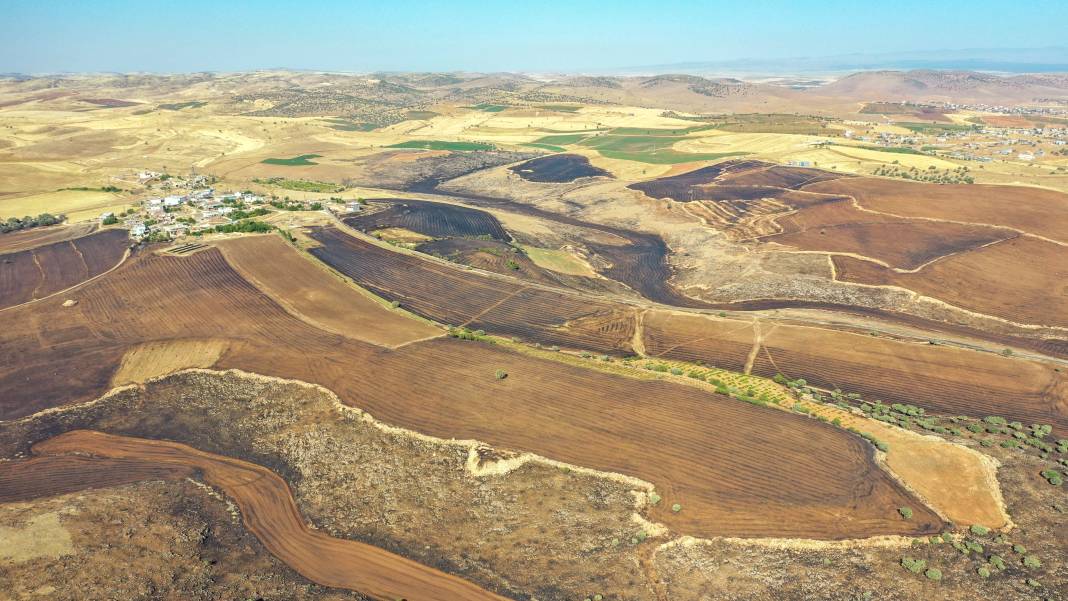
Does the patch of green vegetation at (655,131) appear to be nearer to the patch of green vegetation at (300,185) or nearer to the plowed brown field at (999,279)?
the patch of green vegetation at (300,185)

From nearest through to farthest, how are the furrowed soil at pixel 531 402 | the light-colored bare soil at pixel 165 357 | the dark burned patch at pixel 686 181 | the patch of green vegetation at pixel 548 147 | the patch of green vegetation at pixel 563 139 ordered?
the furrowed soil at pixel 531 402, the light-colored bare soil at pixel 165 357, the dark burned patch at pixel 686 181, the patch of green vegetation at pixel 548 147, the patch of green vegetation at pixel 563 139

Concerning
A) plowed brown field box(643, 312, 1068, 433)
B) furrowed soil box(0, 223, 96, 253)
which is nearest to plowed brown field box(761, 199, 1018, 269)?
plowed brown field box(643, 312, 1068, 433)

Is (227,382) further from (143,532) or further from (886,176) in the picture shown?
(886,176)

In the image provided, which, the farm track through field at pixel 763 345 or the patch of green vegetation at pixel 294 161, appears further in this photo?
the patch of green vegetation at pixel 294 161

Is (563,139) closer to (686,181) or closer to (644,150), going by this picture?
(644,150)

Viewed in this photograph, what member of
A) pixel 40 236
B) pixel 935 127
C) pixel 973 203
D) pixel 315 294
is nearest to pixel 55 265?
pixel 40 236

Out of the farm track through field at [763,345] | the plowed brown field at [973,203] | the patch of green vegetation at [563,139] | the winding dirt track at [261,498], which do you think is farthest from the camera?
the patch of green vegetation at [563,139]

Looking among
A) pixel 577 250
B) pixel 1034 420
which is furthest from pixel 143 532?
pixel 577 250

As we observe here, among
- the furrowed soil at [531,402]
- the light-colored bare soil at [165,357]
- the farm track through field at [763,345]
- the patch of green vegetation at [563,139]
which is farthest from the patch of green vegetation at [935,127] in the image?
the light-colored bare soil at [165,357]
